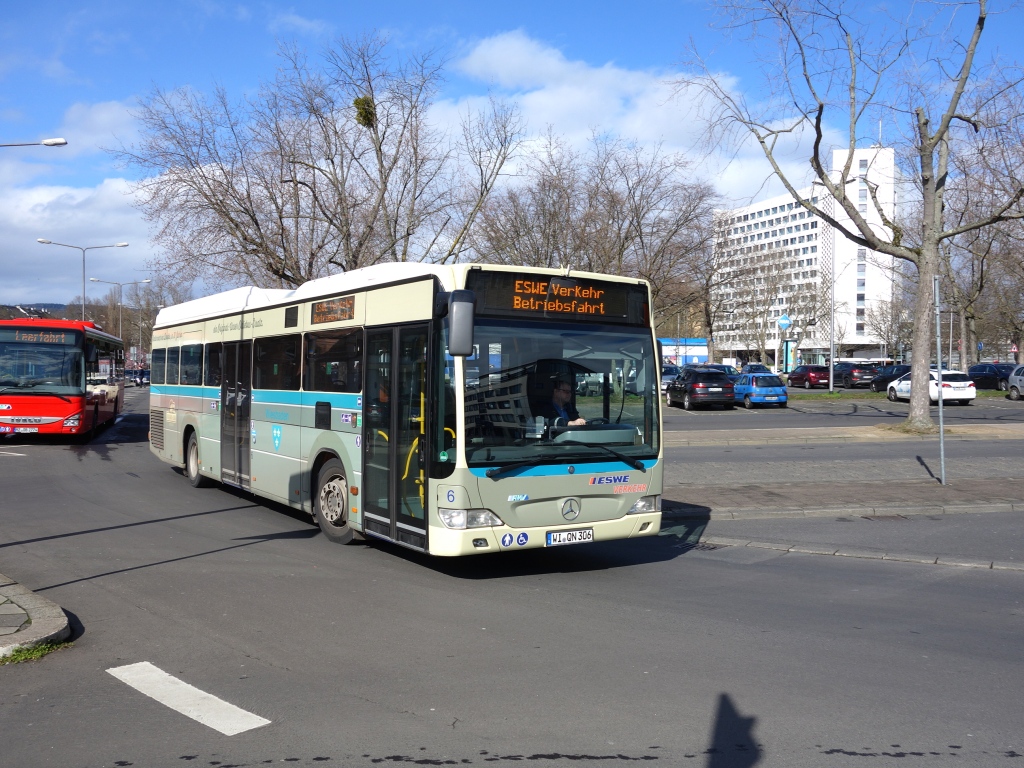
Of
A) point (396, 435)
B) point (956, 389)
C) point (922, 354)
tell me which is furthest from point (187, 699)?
point (956, 389)

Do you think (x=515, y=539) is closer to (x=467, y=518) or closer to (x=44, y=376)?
(x=467, y=518)

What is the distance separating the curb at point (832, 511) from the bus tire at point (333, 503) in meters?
4.20

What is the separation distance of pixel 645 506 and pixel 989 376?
55499 mm

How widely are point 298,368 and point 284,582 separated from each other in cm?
331

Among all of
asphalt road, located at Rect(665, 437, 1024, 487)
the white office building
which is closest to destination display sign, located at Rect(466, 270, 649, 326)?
asphalt road, located at Rect(665, 437, 1024, 487)

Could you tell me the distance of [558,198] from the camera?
105 feet

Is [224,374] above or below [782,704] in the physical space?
above

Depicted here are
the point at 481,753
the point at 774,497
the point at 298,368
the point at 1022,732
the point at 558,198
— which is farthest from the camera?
the point at 558,198

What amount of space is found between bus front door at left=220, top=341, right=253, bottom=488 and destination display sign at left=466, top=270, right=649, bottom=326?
5.43 m

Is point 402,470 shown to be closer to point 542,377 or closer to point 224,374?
point 542,377

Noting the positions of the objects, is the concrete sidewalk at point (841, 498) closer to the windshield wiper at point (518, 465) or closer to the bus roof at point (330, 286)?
the windshield wiper at point (518, 465)

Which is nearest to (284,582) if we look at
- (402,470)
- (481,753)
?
(402,470)

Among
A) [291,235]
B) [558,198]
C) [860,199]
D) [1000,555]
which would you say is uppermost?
[860,199]

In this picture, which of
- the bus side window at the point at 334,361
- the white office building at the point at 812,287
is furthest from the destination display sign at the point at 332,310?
the white office building at the point at 812,287
